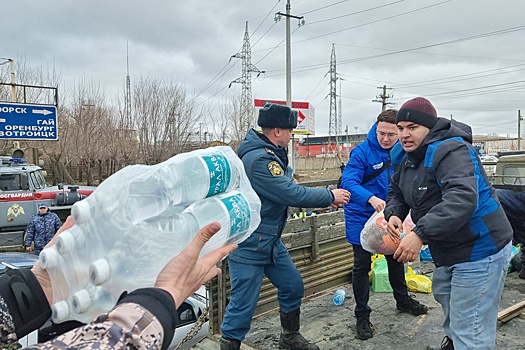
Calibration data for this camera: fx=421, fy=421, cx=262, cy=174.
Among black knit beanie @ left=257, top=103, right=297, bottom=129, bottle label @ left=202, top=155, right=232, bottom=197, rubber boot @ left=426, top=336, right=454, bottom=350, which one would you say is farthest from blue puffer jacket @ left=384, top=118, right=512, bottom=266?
bottle label @ left=202, top=155, right=232, bottom=197


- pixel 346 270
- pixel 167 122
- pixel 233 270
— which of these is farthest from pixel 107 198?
pixel 167 122

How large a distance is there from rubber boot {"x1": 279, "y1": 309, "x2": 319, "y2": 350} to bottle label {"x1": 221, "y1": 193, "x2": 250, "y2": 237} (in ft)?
5.31

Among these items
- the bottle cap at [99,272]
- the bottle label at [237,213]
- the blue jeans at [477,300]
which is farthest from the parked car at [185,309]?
the bottle cap at [99,272]

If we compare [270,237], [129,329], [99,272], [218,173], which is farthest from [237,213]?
[270,237]

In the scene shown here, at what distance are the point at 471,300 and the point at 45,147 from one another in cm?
2602

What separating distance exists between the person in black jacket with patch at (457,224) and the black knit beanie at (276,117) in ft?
3.00

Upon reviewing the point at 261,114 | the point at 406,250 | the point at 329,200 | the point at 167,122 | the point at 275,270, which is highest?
the point at 167,122

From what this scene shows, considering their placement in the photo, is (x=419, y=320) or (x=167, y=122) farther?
(x=167, y=122)

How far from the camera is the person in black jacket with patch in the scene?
2273 millimetres

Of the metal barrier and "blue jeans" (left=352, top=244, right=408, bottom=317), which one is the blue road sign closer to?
the metal barrier

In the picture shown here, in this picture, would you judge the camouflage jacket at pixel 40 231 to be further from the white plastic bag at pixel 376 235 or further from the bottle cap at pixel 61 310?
the bottle cap at pixel 61 310

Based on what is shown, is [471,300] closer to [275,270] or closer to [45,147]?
[275,270]

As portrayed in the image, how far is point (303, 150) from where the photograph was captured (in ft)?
243

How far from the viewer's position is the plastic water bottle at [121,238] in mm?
1267
